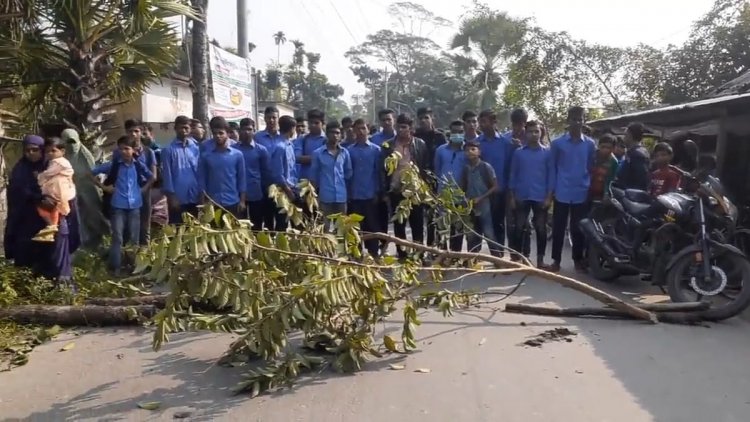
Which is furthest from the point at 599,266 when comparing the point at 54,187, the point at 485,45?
the point at 485,45

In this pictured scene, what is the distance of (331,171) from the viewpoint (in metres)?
7.59

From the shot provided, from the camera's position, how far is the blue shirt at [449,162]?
7.84 meters

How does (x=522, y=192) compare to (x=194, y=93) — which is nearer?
(x=522, y=192)

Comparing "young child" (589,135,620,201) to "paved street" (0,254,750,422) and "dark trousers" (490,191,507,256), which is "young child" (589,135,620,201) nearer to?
"dark trousers" (490,191,507,256)

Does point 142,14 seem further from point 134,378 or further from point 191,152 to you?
point 134,378

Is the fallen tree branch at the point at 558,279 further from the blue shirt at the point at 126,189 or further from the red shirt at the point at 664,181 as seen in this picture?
the blue shirt at the point at 126,189

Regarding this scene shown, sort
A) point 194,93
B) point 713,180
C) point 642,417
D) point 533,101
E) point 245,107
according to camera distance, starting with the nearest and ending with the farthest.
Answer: point 642,417
point 713,180
point 194,93
point 245,107
point 533,101

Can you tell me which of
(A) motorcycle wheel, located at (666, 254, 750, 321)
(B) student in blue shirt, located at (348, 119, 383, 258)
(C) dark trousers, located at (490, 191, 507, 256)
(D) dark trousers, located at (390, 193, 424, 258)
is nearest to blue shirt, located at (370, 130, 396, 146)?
(B) student in blue shirt, located at (348, 119, 383, 258)

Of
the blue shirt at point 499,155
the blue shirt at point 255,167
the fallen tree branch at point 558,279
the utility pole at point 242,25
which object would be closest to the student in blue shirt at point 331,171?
the blue shirt at point 255,167

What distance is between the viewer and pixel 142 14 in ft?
27.5

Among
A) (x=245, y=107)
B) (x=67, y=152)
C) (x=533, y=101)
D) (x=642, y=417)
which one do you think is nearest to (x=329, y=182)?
(x=67, y=152)

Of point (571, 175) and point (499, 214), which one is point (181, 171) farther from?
point (571, 175)

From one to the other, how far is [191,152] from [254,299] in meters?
4.00

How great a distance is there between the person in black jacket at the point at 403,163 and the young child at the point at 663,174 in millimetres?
2451
